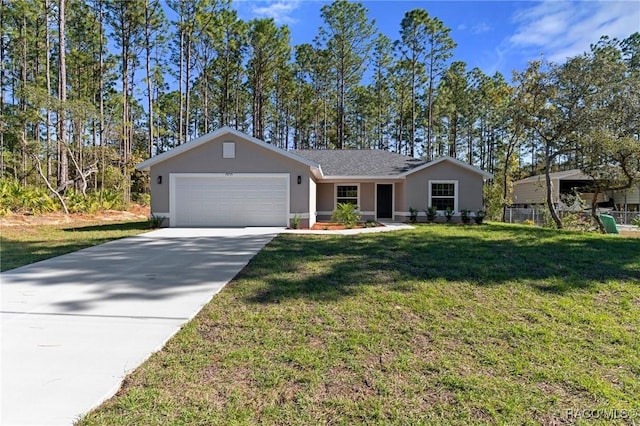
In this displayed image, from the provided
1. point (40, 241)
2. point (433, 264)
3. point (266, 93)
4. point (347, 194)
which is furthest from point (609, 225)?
point (266, 93)

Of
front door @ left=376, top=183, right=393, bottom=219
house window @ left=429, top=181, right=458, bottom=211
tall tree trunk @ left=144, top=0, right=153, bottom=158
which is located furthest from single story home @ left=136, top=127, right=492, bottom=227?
tall tree trunk @ left=144, top=0, right=153, bottom=158

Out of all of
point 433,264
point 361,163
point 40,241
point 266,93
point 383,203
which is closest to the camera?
point 433,264

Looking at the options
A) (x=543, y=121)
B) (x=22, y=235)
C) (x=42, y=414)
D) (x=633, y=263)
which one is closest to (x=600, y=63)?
(x=543, y=121)

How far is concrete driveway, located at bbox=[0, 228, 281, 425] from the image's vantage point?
2502 mm

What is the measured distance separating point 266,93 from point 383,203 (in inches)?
722

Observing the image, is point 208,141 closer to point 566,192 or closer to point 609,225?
point 609,225

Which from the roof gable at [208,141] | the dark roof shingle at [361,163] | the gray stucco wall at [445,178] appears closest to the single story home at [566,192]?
the gray stucco wall at [445,178]

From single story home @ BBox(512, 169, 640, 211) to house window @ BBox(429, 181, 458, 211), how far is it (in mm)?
11652

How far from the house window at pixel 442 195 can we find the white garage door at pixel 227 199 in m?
7.30

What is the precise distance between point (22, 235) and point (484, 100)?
33.3m

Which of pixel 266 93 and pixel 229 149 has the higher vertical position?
pixel 266 93

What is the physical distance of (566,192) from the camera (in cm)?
2714

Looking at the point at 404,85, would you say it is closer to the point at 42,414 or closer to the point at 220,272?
the point at 220,272

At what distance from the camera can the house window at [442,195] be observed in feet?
52.5
